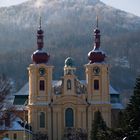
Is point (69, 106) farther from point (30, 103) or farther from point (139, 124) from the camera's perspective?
point (139, 124)

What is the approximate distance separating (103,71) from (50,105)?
28.9 feet

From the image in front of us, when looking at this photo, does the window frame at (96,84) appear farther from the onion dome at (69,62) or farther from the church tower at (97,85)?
the onion dome at (69,62)

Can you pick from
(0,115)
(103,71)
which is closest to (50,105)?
(103,71)

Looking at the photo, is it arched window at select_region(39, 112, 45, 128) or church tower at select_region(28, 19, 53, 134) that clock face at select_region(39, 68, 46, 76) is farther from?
arched window at select_region(39, 112, 45, 128)

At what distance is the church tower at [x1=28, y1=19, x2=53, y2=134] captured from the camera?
110 m

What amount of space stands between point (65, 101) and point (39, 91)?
3.92 metres

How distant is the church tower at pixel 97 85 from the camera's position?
110294 mm

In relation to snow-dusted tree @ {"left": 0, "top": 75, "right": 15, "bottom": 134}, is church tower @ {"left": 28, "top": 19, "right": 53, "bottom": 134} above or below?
above

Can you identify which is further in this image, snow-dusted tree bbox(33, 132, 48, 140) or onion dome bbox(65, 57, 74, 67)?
onion dome bbox(65, 57, 74, 67)

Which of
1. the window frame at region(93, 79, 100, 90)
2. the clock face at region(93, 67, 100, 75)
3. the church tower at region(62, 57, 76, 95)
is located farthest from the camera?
the church tower at region(62, 57, 76, 95)

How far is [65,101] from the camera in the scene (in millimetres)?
111625

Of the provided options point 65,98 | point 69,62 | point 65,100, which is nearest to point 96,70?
point 69,62

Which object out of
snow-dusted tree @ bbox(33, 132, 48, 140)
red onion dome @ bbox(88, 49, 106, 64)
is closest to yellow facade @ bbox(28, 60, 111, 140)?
snow-dusted tree @ bbox(33, 132, 48, 140)

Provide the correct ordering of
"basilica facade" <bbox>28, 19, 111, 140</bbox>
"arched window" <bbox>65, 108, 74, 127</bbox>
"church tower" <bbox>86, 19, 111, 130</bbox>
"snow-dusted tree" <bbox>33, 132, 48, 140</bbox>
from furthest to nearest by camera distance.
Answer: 1. "arched window" <bbox>65, 108, 74, 127</bbox>
2. "basilica facade" <bbox>28, 19, 111, 140</bbox>
3. "church tower" <bbox>86, 19, 111, 130</bbox>
4. "snow-dusted tree" <bbox>33, 132, 48, 140</bbox>
